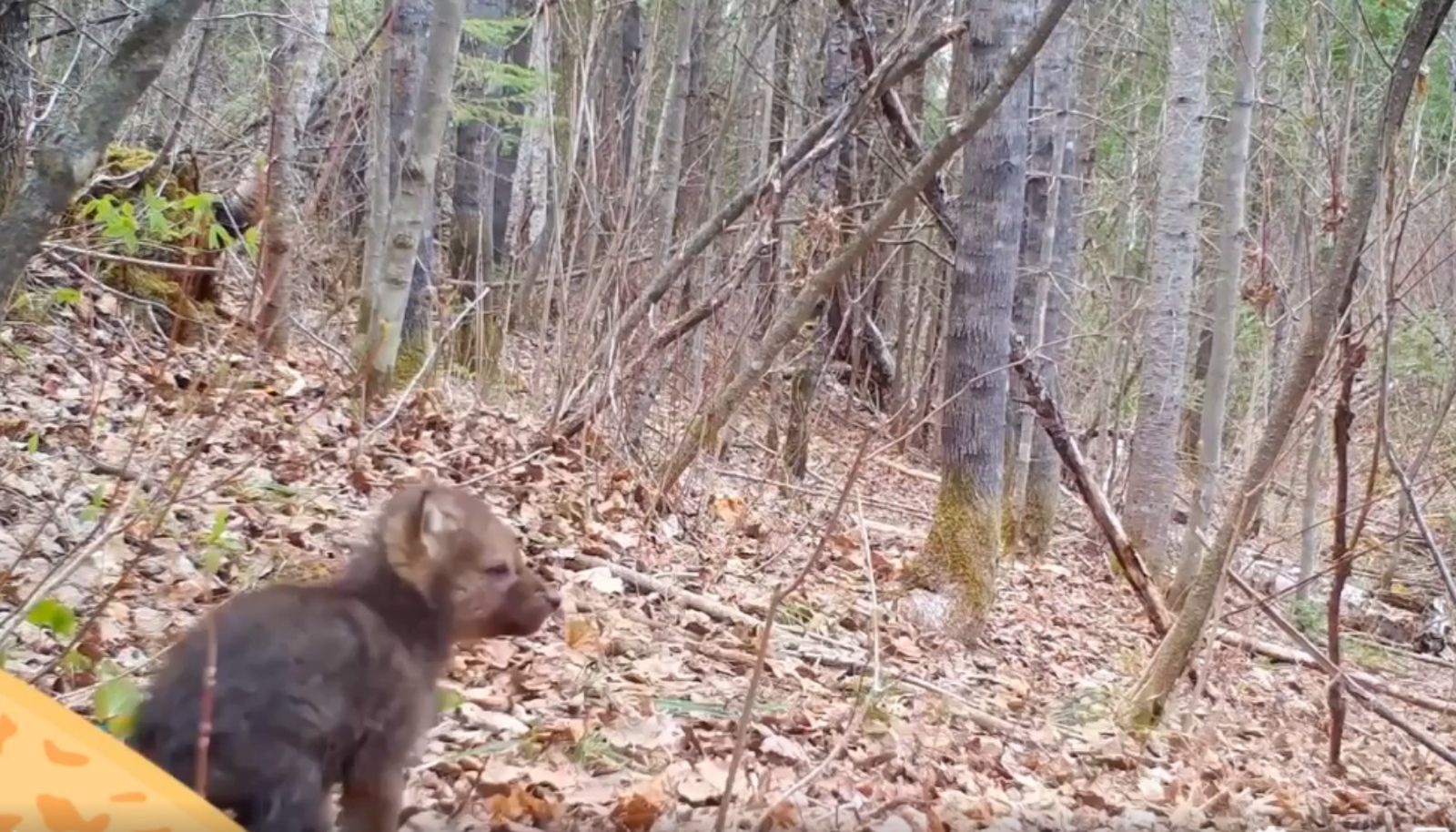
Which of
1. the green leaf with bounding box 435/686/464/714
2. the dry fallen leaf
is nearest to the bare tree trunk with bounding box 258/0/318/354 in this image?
the green leaf with bounding box 435/686/464/714

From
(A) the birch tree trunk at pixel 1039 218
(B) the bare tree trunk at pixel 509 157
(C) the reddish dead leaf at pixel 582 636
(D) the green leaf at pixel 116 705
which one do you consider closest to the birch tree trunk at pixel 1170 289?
(A) the birch tree trunk at pixel 1039 218

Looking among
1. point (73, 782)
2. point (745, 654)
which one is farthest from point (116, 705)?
point (745, 654)

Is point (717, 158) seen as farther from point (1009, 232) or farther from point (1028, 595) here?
point (1028, 595)

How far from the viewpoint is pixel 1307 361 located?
4488mm

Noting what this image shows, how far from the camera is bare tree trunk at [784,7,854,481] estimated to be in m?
8.26

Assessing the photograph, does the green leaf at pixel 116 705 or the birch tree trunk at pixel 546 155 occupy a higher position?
the birch tree trunk at pixel 546 155

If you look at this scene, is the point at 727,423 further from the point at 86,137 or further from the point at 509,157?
the point at 509,157

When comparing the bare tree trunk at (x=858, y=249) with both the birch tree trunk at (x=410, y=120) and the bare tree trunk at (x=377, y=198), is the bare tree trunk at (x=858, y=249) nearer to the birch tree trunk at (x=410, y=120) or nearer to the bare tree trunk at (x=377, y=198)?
the bare tree trunk at (x=377, y=198)

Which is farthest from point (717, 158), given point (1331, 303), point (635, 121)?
point (1331, 303)

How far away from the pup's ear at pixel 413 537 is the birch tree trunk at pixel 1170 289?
27.4ft

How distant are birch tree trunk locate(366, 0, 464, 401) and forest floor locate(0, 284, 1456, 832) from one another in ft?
1.32

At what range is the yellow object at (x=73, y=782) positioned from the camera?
159cm

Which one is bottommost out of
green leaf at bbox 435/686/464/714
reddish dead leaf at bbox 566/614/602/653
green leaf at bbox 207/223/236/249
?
reddish dead leaf at bbox 566/614/602/653

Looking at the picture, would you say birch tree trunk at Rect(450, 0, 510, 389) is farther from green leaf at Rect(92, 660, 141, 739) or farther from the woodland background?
green leaf at Rect(92, 660, 141, 739)
